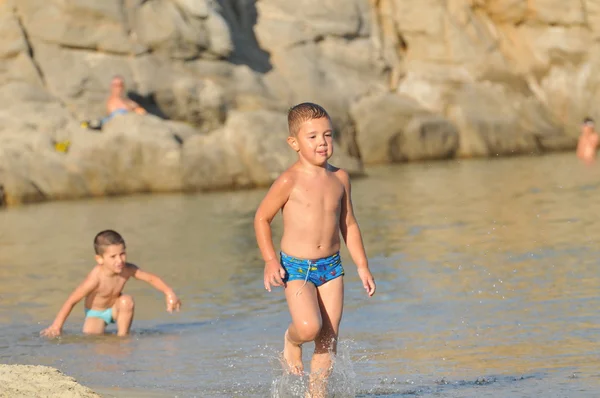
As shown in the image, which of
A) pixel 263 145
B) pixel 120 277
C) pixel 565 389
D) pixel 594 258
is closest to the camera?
pixel 565 389

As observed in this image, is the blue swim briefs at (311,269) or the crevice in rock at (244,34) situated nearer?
the blue swim briefs at (311,269)

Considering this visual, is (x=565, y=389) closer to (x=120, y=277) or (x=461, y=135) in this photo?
(x=120, y=277)

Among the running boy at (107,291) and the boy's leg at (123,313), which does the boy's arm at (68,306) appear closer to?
the running boy at (107,291)

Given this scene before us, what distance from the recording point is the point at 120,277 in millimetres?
8914

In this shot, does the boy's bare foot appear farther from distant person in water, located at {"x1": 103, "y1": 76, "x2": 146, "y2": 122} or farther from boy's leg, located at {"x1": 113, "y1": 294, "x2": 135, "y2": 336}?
distant person in water, located at {"x1": 103, "y1": 76, "x2": 146, "y2": 122}

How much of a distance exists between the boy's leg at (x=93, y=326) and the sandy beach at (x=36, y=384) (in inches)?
131

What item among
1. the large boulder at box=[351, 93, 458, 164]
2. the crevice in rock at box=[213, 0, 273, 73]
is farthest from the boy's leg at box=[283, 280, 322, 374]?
the crevice in rock at box=[213, 0, 273, 73]

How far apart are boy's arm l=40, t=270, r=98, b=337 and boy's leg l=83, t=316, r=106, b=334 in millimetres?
194

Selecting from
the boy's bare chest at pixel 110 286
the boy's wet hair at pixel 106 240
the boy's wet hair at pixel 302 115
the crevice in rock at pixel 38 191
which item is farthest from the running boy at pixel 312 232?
the crevice in rock at pixel 38 191

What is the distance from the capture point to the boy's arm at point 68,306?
8359 millimetres

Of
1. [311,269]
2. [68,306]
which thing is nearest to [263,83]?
[68,306]

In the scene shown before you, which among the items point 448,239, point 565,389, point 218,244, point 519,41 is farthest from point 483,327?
point 519,41

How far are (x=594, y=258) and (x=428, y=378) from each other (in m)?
4.30

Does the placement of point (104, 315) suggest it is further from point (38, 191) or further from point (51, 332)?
point (38, 191)
